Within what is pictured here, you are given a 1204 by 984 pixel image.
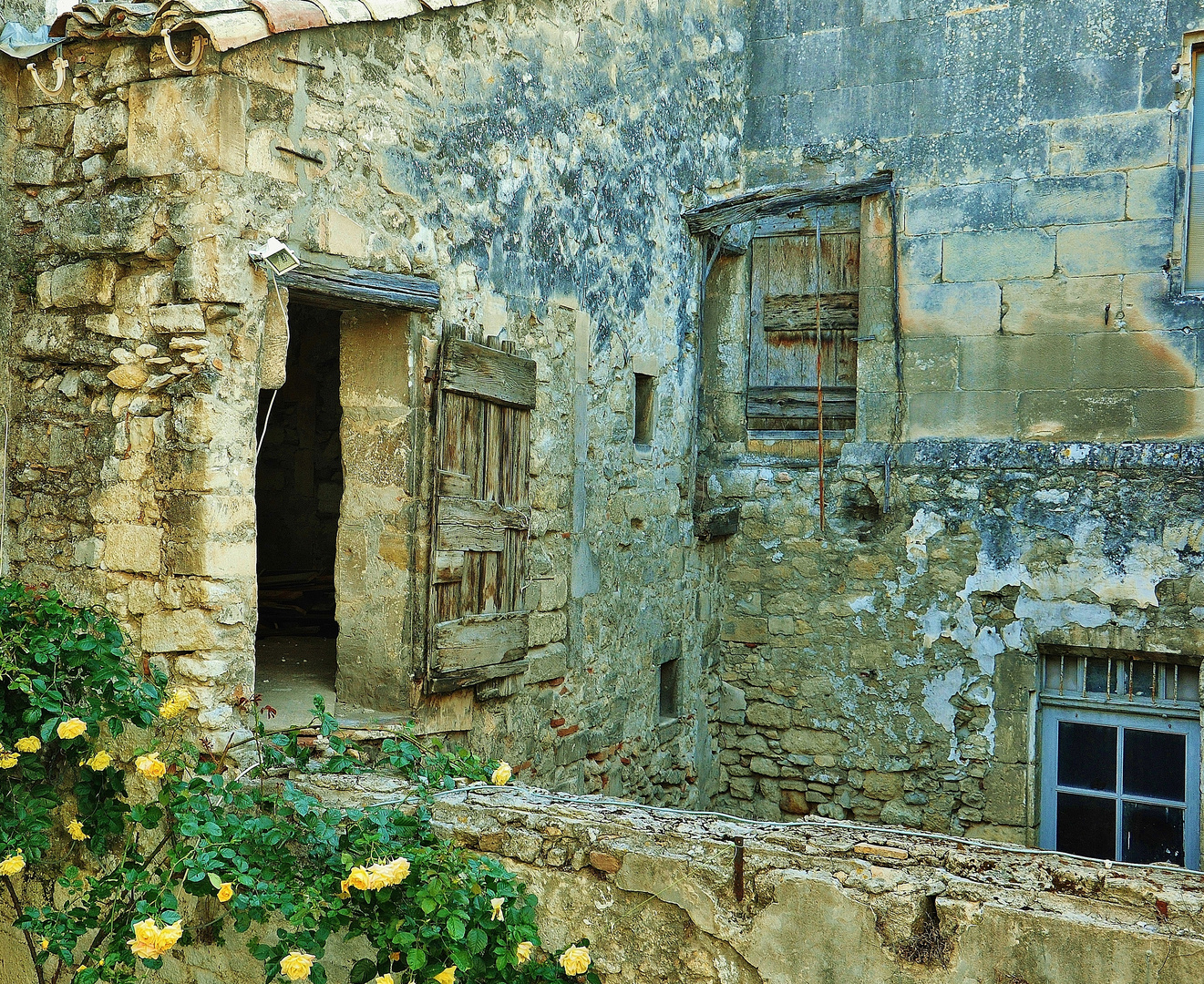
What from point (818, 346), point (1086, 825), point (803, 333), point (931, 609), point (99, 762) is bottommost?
point (1086, 825)

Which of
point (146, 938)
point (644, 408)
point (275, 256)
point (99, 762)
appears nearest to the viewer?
point (146, 938)

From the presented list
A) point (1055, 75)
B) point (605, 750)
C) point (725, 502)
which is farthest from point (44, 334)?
point (1055, 75)

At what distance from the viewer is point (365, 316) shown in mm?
4238

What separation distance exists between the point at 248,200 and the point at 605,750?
3.36m

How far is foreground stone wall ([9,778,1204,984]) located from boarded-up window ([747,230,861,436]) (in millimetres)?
4126

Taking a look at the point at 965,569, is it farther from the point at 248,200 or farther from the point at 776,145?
the point at 248,200

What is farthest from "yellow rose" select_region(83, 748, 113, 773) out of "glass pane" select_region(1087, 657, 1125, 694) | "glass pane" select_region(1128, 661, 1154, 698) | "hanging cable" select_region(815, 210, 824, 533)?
"glass pane" select_region(1128, 661, 1154, 698)

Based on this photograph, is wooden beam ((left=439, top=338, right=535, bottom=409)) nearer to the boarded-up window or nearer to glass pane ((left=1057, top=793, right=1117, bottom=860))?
the boarded-up window

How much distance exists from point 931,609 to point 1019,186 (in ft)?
8.14

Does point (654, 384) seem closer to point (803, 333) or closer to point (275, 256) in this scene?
point (803, 333)

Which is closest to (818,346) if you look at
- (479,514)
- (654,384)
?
(654,384)

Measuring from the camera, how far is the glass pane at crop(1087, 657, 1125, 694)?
6.27 m

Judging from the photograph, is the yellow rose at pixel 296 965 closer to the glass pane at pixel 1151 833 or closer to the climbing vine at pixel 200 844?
the climbing vine at pixel 200 844

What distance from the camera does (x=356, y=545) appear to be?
4312mm
